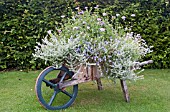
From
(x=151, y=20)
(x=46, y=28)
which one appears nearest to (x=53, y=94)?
(x=46, y=28)

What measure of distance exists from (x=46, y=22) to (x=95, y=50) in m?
2.45

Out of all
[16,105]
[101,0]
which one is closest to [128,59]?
[16,105]

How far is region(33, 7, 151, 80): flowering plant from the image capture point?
3.38 metres

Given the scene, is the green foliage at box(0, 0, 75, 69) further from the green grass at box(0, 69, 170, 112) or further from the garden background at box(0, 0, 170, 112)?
the green grass at box(0, 69, 170, 112)

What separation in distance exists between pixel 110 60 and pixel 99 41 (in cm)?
27

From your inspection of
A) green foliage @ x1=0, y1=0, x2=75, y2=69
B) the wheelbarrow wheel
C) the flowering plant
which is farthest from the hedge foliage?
the flowering plant

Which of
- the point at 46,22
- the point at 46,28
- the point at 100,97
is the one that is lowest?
the point at 100,97

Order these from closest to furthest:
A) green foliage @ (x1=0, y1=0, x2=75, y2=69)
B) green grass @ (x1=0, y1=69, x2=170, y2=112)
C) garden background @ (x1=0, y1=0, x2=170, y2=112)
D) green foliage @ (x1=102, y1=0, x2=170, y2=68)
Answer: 1. green grass @ (x1=0, y1=69, x2=170, y2=112)
2. garden background @ (x1=0, y1=0, x2=170, y2=112)
3. green foliage @ (x1=0, y1=0, x2=75, y2=69)
4. green foliage @ (x1=102, y1=0, x2=170, y2=68)

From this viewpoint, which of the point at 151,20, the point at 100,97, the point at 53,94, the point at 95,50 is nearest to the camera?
the point at 95,50

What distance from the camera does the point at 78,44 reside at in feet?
11.1

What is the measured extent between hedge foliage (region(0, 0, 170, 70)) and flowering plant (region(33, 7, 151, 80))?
6.98 feet

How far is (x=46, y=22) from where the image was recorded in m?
5.59

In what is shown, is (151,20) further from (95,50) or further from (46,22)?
(95,50)

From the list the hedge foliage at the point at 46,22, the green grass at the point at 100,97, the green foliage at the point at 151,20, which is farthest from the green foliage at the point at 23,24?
the green foliage at the point at 151,20
